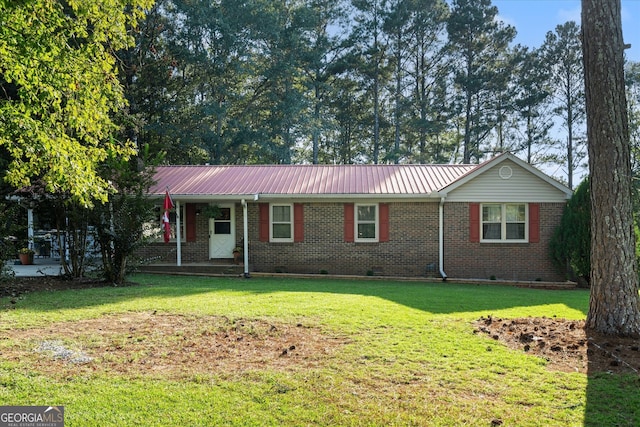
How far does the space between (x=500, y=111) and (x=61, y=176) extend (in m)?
30.1

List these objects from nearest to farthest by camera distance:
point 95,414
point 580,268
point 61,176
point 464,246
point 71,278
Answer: point 95,414, point 61,176, point 71,278, point 580,268, point 464,246

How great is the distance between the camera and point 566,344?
203 inches

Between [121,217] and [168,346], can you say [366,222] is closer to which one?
[121,217]

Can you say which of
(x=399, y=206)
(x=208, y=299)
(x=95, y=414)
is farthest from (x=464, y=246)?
(x=95, y=414)

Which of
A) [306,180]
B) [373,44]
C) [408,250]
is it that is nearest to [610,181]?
[408,250]

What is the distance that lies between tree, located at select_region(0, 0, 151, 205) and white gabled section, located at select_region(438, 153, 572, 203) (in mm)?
10445

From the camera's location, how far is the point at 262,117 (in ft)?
96.6

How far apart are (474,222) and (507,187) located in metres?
1.56

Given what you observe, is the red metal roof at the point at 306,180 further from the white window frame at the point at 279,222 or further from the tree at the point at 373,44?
the tree at the point at 373,44

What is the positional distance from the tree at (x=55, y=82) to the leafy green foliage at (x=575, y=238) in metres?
12.6

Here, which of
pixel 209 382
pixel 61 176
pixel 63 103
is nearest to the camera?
pixel 209 382

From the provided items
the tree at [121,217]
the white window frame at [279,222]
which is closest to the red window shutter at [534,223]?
the white window frame at [279,222]

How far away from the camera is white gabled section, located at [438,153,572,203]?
1372cm

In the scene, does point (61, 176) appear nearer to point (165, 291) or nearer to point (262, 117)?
point (165, 291)
